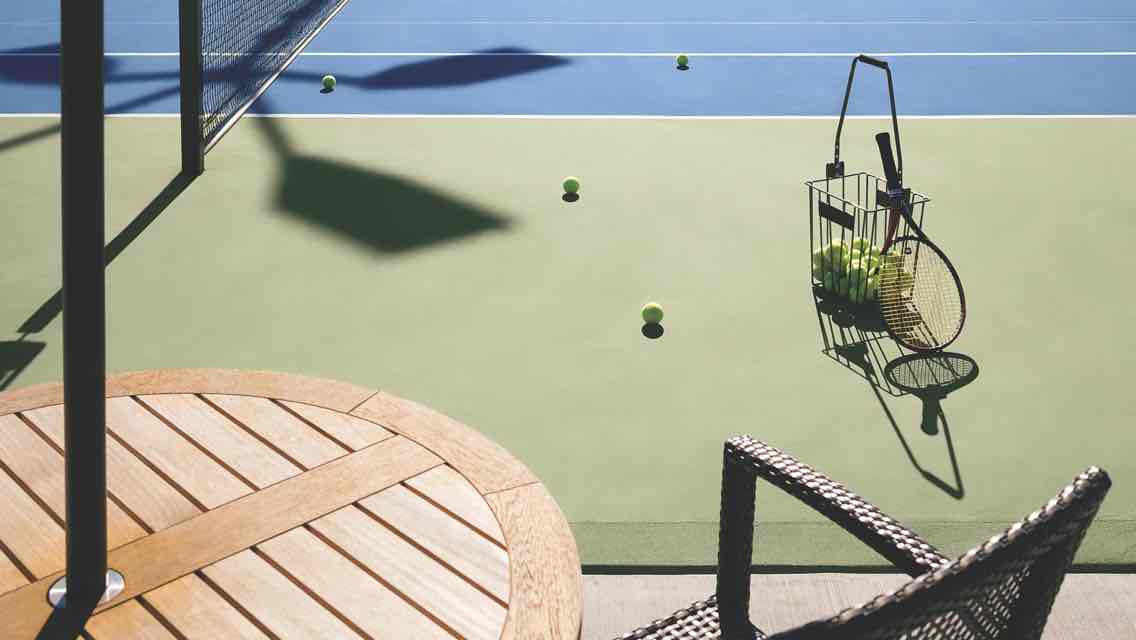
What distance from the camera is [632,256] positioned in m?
6.36

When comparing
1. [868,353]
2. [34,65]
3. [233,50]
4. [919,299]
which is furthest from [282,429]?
[34,65]

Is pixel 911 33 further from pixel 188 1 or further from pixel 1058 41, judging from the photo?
pixel 188 1

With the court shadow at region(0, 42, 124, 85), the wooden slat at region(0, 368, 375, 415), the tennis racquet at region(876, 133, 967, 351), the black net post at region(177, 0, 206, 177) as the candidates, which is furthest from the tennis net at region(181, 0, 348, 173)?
the wooden slat at region(0, 368, 375, 415)

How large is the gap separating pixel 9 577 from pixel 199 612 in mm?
376

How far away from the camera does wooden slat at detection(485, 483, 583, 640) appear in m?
2.14

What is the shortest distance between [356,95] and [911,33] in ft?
17.8

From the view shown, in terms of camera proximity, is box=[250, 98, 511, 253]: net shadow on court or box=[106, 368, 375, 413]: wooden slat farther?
box=[250, 98, 511, 253]: net shadow on court

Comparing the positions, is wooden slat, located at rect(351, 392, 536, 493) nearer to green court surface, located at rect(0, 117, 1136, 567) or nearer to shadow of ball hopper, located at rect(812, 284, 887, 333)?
green court surface, located at rect(0, 117, 1136, 567)

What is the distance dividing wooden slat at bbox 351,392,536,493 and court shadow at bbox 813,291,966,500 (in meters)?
2.30

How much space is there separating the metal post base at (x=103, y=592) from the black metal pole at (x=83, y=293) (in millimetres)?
13

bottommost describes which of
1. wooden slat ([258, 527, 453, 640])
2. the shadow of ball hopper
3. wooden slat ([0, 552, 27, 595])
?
the shadow of ball hopper

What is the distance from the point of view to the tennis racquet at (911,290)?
5.20 m

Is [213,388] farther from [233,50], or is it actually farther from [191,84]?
[233,50]

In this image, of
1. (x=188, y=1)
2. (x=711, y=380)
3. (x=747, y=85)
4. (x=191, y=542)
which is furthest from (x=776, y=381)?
(x=747, y=85)
